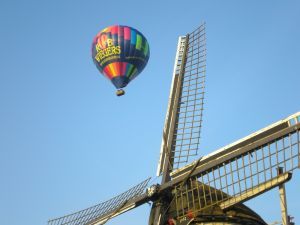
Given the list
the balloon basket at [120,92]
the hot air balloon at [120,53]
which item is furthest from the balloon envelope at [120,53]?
the balloon basket at [120,92]

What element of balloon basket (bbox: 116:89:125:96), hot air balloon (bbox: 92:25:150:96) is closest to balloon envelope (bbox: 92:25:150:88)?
hot air balloon (bbox: 92:25:150:96)

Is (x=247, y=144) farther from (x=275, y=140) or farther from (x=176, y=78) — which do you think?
(x=176, y=78)

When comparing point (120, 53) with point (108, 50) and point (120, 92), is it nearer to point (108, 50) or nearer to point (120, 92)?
point (108, 50)

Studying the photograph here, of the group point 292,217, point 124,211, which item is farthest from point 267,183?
point 124,211

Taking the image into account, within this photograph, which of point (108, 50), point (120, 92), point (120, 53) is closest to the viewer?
point (120, 53)

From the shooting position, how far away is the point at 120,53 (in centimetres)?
2900

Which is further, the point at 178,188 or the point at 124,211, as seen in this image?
the point at 124,211

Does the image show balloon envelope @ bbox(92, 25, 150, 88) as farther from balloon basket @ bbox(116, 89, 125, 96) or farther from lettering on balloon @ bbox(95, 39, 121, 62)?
balloon basket @ bbox(116, 89, 125, 96)

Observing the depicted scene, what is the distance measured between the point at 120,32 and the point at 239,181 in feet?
47.1

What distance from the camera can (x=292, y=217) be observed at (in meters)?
16.2

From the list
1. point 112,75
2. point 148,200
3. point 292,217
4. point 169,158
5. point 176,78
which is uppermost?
point 112,75

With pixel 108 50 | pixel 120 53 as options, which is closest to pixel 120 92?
pixel 120 53

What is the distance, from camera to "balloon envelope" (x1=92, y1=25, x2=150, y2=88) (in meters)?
29.1

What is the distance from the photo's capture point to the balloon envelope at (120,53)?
29109 millimetres
